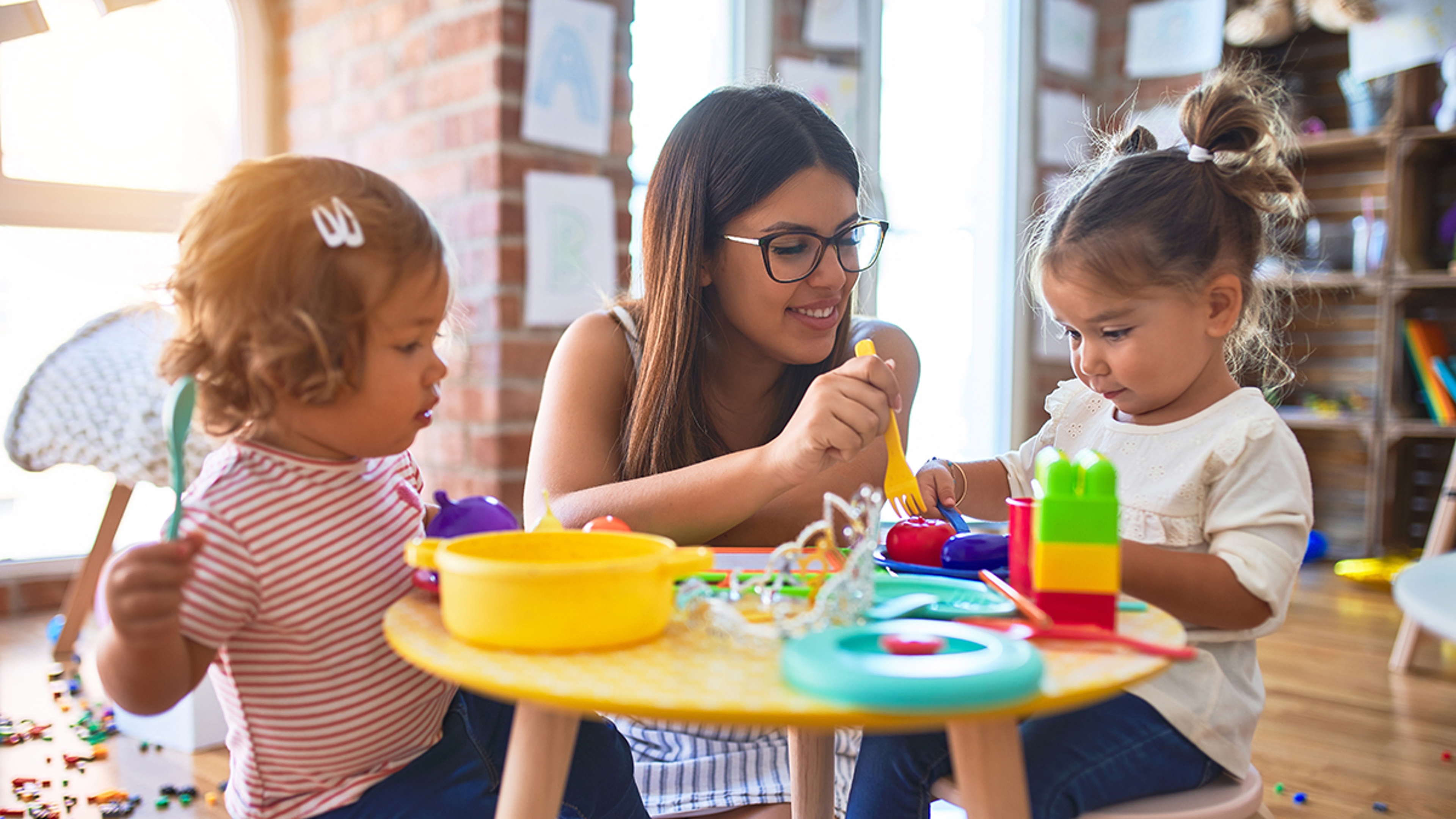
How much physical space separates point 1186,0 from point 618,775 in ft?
12.1

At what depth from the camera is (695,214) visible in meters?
1.23

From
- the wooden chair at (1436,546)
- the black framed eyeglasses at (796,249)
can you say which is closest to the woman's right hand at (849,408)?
the black framed eyeglasses at (796,249)

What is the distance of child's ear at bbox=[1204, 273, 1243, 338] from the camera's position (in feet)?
3.22

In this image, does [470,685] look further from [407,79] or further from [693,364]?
[407,79]

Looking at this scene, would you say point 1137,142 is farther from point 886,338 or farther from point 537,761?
point 537,761

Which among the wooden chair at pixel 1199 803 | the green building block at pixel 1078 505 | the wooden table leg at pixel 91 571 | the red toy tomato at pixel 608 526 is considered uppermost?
the green building block at pixel 1078 505

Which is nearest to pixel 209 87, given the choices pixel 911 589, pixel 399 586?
pixel 399 586

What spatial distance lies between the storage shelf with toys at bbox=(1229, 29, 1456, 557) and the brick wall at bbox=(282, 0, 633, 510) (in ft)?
6.99

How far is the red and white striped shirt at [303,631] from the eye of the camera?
0.68 metres

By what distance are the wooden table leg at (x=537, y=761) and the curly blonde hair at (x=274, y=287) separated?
268 millimetres

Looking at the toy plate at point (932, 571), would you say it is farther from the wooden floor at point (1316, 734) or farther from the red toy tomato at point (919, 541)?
the wooden floor at point (1316, 734)

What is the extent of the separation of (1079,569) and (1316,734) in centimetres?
156

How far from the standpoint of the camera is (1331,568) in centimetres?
329

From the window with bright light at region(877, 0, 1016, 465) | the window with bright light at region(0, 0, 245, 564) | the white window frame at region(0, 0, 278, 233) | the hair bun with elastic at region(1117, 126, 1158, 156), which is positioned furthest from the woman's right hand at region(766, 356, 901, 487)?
the window with bright light at region(877, 0, 1016, 465)
